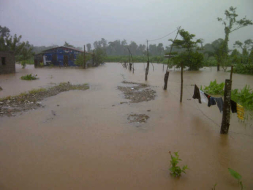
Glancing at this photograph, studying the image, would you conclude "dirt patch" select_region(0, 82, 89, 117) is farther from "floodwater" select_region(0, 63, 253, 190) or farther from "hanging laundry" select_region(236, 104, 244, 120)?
"hanging laundry" select_region(236, 104, 244, 120)

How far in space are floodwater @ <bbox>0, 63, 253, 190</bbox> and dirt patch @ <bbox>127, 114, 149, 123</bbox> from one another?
0.16 metres

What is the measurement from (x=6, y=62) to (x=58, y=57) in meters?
9.63

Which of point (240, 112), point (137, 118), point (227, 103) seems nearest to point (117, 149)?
point (137, 118)

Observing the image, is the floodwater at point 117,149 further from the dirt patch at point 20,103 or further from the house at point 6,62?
the house at point 6,62

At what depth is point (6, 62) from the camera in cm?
1798

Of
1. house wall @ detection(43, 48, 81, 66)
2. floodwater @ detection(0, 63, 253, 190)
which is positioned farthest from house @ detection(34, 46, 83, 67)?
floodwater @ detection(0, 63, 253, 190)

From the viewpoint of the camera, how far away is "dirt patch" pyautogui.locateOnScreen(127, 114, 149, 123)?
5957 mm

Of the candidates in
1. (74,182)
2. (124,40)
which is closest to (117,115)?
(74,182)

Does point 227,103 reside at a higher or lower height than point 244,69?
lower

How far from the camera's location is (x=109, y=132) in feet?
17.2

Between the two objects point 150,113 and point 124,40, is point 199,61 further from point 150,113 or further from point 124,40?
point 124,40

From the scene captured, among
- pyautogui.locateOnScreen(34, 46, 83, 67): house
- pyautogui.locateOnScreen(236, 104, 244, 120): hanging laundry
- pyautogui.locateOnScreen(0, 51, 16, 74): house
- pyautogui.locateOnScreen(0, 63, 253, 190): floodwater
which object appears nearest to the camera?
pyautogui.locateOnScreen(0, 63, 253, 190): floodwater

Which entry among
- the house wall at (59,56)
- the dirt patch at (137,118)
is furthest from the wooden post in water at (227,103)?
the house wall at (59,56)

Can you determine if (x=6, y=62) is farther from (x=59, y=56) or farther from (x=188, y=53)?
(x=188, y=53)
